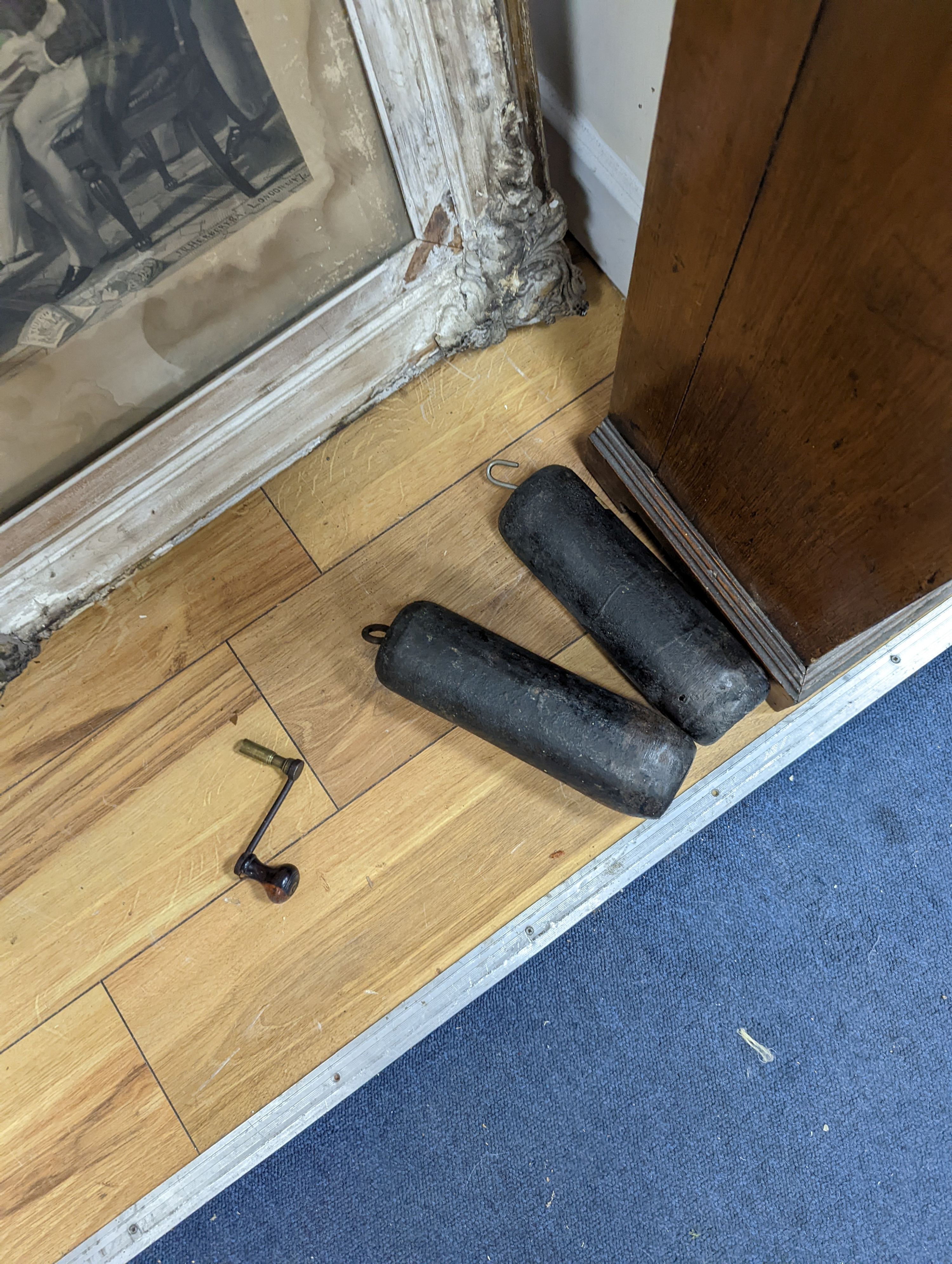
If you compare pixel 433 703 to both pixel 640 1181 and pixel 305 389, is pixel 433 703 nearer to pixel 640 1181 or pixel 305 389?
pixel 305 389

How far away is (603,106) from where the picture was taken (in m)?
0.95

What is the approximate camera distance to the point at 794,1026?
99 centimetres

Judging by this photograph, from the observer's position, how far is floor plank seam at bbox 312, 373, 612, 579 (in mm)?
1096

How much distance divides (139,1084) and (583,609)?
730mm

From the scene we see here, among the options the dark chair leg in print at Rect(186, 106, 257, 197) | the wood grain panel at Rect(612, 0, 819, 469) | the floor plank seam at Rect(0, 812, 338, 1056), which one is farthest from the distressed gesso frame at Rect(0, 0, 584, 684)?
Result: the floor plank seam at Rect(0, 812, 338, 1056)

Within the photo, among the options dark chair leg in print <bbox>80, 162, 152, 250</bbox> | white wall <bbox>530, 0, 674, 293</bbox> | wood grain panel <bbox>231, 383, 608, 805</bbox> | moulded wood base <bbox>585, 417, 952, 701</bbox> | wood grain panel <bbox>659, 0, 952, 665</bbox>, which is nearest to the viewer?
wood grain panel <bbox>659, 0, 952, 665</bbox>

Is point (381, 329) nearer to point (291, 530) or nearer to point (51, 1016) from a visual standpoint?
point (291, 530)

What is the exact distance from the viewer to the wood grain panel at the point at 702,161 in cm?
49

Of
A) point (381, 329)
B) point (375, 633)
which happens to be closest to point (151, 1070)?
point (375, 633)

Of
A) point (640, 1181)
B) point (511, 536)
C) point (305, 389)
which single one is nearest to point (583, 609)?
point (511, 536)

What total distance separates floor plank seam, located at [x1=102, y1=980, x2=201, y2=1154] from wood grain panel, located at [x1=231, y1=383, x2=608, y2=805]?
340 mm

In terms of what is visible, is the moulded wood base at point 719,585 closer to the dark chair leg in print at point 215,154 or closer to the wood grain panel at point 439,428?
the wood grain panel at point 439,428

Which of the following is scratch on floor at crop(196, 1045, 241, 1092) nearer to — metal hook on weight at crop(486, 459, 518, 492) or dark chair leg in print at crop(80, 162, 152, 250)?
metal hook on weight at crop(486, 459, 518, 492)

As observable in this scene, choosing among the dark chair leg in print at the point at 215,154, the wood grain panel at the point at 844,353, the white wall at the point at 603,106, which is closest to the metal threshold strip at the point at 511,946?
the wood grain panel at the point at 844,353
